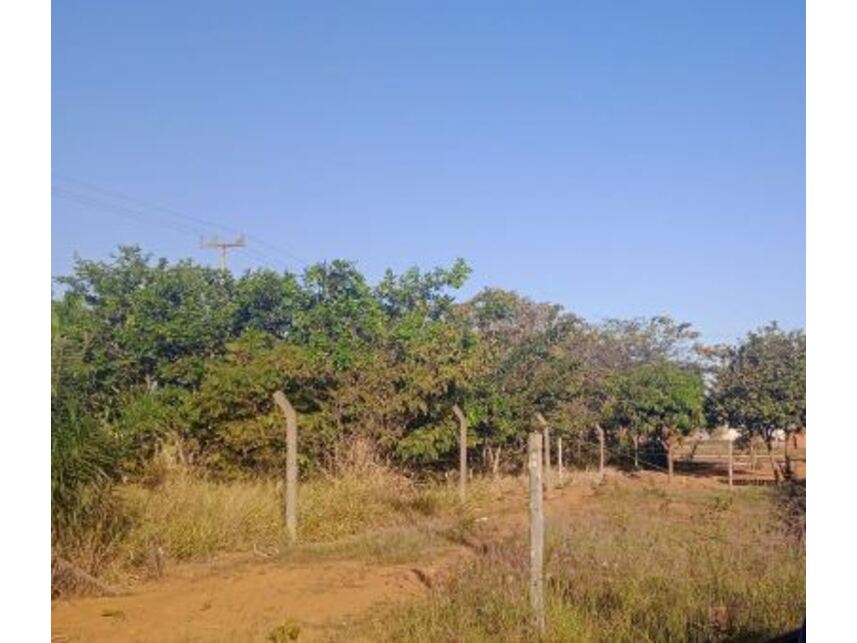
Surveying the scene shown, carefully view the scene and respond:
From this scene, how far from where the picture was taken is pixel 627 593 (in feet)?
22.2

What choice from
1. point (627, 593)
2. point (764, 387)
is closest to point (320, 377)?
point (627, 593)

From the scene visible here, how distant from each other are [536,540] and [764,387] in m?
20.9

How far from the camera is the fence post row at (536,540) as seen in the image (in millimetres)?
6125

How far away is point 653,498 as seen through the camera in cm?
1753

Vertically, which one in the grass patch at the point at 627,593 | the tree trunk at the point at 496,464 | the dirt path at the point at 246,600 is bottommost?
the tree trunk at the point at 496,464

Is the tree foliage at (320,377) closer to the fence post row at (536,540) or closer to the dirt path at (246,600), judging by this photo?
the dirt path at (246,600)

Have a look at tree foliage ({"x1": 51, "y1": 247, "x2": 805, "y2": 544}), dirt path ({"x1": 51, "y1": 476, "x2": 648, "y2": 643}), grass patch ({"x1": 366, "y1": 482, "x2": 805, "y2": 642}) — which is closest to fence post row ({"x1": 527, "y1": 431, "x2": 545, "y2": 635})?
grass patch ({"x1": 366, "y1": 482, "x2": 805, "y2": 642})

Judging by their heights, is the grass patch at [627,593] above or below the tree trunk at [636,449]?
above

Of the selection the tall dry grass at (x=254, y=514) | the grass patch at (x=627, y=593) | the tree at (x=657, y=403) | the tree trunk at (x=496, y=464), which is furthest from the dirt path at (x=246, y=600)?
the tree at (x=657, y=403)

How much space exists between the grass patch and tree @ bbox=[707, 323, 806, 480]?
1557 cm

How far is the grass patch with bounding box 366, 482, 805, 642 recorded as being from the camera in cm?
596

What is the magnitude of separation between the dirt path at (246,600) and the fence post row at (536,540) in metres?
1.63

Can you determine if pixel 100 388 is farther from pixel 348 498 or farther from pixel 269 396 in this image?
pixel 348 498
